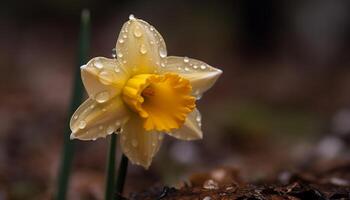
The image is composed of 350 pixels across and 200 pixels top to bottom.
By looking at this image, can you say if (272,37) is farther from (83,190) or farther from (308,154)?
(83,190)

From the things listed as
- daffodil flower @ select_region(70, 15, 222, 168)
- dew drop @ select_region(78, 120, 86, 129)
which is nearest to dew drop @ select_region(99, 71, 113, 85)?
daffodil flower @ select_region(70, 15, 222, 168)

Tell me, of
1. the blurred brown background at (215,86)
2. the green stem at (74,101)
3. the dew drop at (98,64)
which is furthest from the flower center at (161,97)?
the blurred brown background at (215,86)

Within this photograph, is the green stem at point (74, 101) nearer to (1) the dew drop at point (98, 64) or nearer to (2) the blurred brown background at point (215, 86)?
(1) the dew drop at point (98, 64)

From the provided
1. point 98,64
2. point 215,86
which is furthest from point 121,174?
point 215,86

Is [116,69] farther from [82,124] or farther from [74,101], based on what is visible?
[74,101]

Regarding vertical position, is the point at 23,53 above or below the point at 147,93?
below

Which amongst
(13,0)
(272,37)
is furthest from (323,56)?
(13,0)
